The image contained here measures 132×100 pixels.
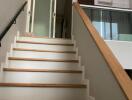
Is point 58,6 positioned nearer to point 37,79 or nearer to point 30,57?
point 30,57

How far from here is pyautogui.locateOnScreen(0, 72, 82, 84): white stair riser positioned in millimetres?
2631

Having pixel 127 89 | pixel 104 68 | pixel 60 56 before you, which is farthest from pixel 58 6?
pixel 127 89

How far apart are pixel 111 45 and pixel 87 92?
180 centimetres

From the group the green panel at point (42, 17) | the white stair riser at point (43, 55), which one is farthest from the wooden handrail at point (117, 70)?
the green panel at point (42, 17)

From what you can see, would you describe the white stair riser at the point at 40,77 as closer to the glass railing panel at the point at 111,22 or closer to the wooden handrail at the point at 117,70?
the wooden handrail at the point at 117,70

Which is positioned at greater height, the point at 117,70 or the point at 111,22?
the point at 111,22

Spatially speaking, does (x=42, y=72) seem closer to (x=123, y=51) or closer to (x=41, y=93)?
(x=41, y=93)

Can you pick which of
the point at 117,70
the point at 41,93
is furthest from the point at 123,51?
the point at 117,70

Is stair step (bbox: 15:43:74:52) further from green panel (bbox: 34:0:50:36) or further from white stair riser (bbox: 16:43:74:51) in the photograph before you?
green panel (bbox: 34:0:50:36)

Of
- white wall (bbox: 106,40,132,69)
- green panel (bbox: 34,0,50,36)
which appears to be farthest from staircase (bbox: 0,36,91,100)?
green panel (bbox: 34,0,50,36)

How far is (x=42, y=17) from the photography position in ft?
20.0

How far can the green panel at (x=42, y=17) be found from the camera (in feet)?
19.8

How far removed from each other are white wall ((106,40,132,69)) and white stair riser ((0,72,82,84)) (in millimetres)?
1420

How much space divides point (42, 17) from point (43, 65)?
11.0 feet
